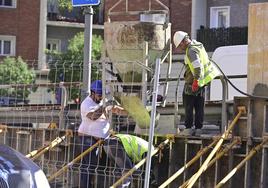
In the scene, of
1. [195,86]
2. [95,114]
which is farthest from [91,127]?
[195,86]

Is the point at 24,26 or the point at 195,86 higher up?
the point at 24,26

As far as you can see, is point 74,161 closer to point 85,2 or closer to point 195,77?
point 195,77

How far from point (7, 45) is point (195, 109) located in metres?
31.5

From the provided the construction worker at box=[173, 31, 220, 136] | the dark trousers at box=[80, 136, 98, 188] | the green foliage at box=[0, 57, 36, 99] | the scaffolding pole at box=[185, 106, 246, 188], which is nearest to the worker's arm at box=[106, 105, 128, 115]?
the dark trousers at box=[80, 136, 98, 188]

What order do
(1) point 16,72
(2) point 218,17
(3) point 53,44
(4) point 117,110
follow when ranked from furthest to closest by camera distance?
(3) point 53,44
(1) point 16,72
(2) point 218,17
(4) point 117,110

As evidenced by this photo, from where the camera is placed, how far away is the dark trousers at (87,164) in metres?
9.77

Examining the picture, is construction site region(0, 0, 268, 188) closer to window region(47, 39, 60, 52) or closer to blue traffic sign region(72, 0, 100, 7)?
blue traffic sign region(72, 0, 100, 7)

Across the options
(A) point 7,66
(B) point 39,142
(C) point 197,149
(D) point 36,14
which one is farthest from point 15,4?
(C) point 197,149

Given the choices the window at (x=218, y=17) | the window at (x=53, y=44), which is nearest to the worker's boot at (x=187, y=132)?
the window at (x=218, y=17)

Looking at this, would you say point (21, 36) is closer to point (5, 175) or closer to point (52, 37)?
point (52, 37)

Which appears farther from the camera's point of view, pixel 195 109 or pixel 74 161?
pixel 74 161

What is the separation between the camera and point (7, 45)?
130 ft

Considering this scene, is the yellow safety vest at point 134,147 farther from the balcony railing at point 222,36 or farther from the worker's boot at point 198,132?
the balcony railing at point 222,36

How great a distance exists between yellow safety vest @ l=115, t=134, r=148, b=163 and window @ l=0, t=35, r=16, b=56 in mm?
30855
